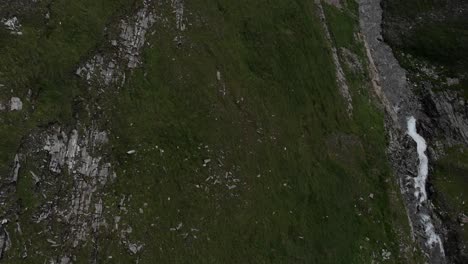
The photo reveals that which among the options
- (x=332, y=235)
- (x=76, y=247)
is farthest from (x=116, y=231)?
(x=332, y=235)

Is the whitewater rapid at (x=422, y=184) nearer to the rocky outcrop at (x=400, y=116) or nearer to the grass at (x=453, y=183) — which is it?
the rocky outcrop at (x=400, y=116)

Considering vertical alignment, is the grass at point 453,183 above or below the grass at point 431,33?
below

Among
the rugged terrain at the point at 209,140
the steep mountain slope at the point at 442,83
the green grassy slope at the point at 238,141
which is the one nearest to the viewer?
the rugged terrain at the point at 209,140

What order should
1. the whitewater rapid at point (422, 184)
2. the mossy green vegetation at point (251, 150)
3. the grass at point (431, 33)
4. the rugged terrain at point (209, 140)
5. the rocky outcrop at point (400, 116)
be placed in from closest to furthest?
the rugged terrain at point (209, 140) < the mossy green vegetation at point (251, 150) < the whitewater rapid at point (422, 184) < the rocky outcrop at point (400, 116) < the grass at point (431, 33)

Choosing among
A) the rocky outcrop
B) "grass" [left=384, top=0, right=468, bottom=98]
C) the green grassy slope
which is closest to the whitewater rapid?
the rocky outcrop

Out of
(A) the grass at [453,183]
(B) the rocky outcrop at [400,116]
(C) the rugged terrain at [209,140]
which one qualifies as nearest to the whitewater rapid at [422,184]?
(B) the rocky outcrop at [400,116]

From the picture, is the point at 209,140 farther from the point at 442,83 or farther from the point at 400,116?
the point at 442,83

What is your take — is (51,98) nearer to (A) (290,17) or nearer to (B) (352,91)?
(A) (290,17)
